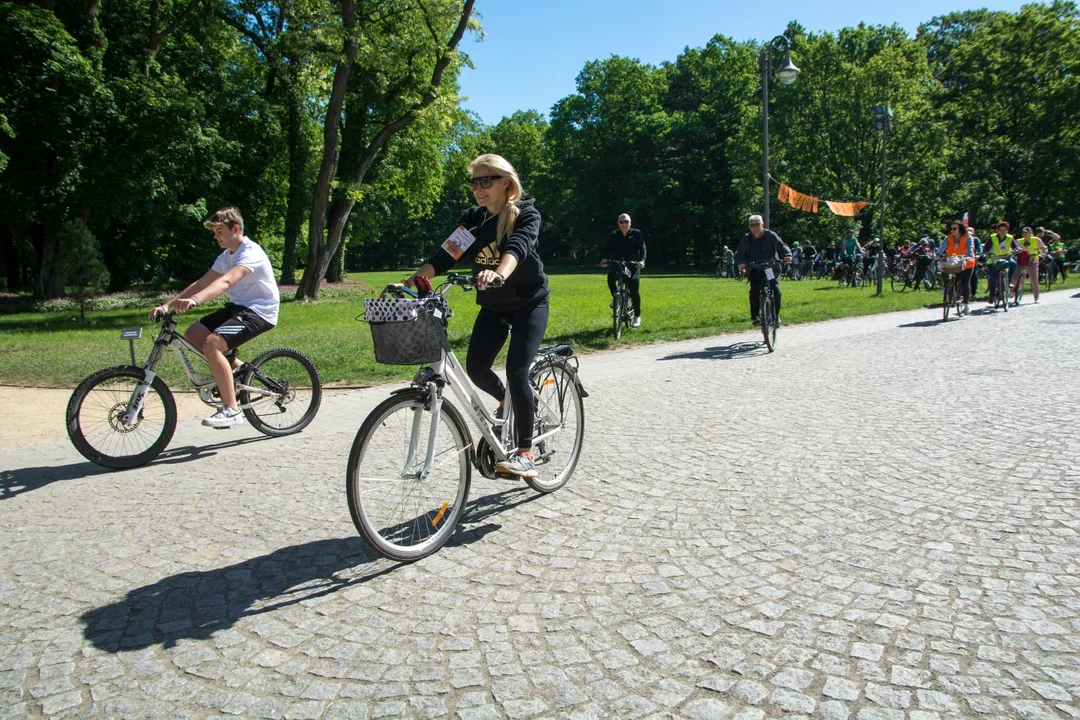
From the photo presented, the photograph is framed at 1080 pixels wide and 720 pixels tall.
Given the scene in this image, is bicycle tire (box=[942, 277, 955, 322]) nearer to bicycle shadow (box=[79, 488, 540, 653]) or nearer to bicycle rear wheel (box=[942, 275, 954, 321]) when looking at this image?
bicycle rear wheel (box=[942, 275, 954, 321])

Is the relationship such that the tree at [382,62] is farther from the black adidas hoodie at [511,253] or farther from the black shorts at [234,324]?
the black adidas hoodie at [511,253]

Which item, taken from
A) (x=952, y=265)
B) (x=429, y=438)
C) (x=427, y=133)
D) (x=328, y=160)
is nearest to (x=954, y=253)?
(x=952, y=265)

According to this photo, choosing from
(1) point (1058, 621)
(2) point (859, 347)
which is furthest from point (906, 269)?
(1) point (1058, 621)

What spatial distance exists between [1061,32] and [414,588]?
5401 cm

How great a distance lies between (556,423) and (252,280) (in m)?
2.99

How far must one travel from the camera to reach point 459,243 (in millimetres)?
4121

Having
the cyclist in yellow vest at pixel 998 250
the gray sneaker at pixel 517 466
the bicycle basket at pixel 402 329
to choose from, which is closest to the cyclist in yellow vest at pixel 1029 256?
the cyclist in yellow vest at pixel 998 250

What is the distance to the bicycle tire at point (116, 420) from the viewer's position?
5.64 m

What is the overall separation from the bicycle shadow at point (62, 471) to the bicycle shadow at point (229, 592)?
2.39m

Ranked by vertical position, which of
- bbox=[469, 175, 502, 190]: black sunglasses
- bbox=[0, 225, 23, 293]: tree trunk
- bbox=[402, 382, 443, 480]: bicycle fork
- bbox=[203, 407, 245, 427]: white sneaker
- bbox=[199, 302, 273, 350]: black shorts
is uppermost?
bbox=[0, 225, 23, 293]: tree trunk

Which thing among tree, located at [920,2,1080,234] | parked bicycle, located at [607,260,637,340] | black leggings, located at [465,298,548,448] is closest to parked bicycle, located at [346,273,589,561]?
black leggings, located at [465,298,548,448]

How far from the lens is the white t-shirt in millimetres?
6285

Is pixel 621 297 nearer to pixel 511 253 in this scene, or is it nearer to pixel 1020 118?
pixel 511 253

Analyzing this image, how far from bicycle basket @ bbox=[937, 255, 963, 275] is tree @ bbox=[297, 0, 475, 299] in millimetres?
14898
